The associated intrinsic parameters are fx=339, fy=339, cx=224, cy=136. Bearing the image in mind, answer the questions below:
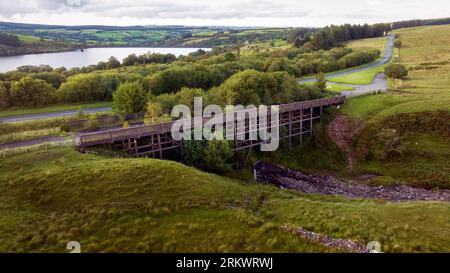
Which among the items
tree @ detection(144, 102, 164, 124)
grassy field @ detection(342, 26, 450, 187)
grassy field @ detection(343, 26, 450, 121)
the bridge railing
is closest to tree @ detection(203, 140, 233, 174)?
the bridge railing

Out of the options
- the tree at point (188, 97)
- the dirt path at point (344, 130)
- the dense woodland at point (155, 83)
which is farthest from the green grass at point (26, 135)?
the dirt path at point (344, 130)

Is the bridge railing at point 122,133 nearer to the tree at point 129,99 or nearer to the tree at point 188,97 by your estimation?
the tree at point 188,97

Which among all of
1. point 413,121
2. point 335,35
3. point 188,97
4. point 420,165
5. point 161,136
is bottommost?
point 420,165

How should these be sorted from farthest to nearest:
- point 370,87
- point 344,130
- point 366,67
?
point 366,67
point 370,87
point 344,130

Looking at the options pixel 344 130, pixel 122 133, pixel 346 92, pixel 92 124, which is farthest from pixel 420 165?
pixel 92 124

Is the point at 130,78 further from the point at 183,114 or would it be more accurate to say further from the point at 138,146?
the point at 138,146

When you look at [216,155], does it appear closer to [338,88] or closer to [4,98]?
[4,98]
